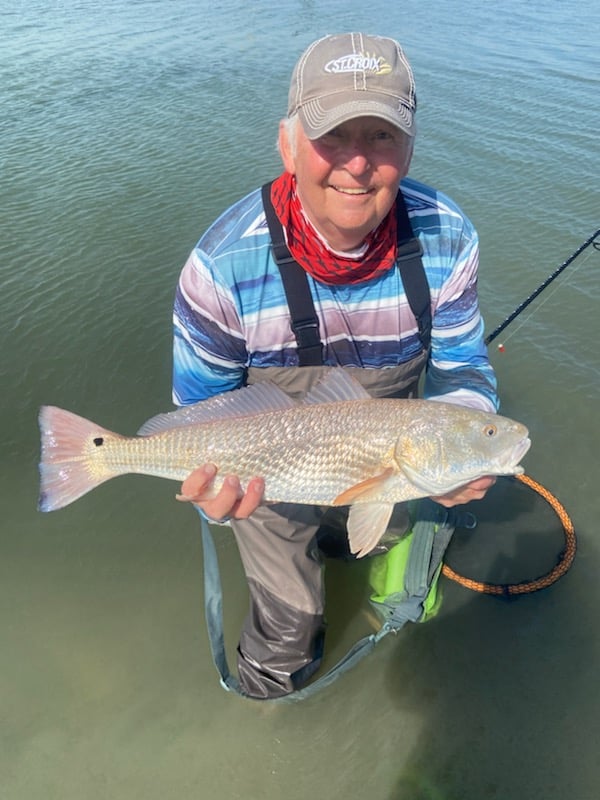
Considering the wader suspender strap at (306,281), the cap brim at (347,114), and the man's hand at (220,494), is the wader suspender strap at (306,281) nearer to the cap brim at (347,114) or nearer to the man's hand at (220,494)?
the cap brim at (347,114)

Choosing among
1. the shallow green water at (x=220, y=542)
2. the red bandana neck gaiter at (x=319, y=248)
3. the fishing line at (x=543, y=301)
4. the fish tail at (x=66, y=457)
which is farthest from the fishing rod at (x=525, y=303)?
the fish tail at (x=66, y=457)

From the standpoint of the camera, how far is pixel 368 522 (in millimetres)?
2725

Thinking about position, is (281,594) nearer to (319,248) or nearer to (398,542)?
(398,542)

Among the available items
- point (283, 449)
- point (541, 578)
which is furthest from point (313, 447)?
point (541, 578)

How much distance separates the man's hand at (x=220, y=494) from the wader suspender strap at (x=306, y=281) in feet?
2.55

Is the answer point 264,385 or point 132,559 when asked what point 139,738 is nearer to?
point 132,559

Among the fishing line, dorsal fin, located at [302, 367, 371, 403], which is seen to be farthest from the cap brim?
the fishing line

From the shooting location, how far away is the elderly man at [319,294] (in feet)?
7.69

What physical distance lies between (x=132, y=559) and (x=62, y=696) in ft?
3.40

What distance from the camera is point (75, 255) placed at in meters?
7.63

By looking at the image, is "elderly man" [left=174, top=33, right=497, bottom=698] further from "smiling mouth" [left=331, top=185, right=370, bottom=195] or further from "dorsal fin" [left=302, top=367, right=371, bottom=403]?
"dorsal fin" [left=302, top=367, right=371, bottom=403]

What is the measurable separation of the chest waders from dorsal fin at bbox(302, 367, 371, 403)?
32cm

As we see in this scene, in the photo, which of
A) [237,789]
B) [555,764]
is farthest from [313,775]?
[555,764]

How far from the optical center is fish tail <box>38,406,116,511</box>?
108 inches
